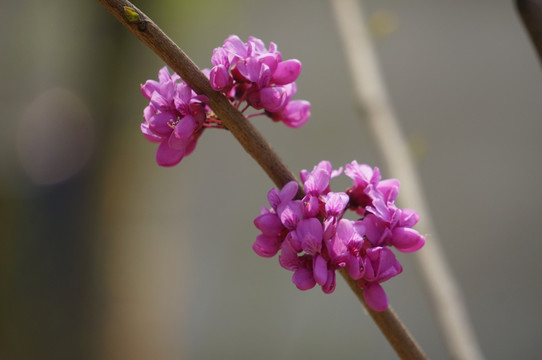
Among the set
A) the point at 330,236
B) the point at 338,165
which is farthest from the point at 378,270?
the point at 338,165

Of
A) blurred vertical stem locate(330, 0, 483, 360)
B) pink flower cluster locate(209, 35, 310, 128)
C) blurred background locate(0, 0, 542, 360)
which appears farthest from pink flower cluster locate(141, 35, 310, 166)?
blurred background locate(0, 0, 542, 360)

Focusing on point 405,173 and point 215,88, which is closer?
point 215,88

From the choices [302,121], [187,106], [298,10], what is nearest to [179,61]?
[187,106]

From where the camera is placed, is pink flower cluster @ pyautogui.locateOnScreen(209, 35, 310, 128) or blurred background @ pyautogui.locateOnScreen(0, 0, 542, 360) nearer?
pink flower cluster @ pyautogui.locateOnScreen(209, 35, 310, 128)

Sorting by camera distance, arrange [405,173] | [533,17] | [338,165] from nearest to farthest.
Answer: [533,17]
[405,173]
[338,165]

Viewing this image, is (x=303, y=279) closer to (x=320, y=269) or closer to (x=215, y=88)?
(x=320, y=269)

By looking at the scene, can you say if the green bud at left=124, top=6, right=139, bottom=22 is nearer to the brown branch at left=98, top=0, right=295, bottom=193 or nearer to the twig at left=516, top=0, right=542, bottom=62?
the brown branch at left=98, top=0, right=295, bottom=193

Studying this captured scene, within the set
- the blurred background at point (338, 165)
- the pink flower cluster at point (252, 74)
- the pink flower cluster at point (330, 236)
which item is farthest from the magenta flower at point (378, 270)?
the blurred background at point (338, 165)
